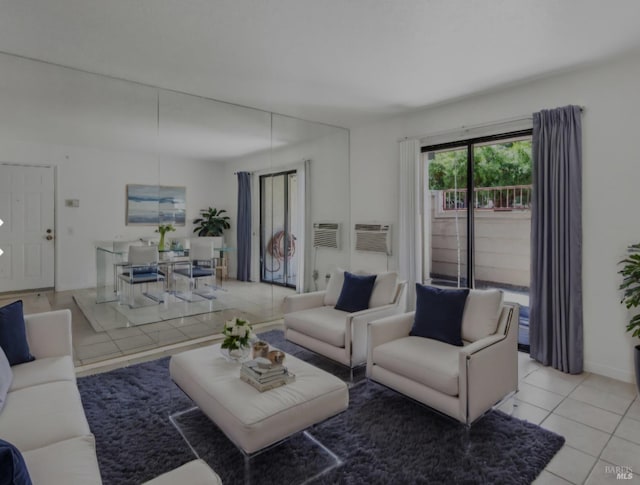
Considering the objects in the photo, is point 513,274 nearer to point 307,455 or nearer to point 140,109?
point 307,455

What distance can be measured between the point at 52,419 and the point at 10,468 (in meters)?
0.83

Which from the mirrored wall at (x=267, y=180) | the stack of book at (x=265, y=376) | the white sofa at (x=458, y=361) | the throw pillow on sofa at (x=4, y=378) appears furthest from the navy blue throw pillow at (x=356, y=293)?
the throw pillow on sofa at (x=4, y=378)

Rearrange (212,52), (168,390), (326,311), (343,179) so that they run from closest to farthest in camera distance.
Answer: (168,390), (212,52), (326,311), (343,179)

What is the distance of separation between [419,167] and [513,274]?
164 cm

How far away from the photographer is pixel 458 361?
7.54 feet

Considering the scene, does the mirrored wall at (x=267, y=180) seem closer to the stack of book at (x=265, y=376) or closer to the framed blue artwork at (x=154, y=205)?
the framed blue artwork at (x=154, y=205)

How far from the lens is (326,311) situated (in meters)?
3.59

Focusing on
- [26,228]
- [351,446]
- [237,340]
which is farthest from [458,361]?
[26,228]

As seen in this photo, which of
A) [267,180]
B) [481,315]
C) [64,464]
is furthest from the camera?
[267,180]

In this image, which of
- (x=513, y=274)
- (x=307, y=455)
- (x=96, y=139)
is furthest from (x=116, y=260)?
(x=513, y=274)

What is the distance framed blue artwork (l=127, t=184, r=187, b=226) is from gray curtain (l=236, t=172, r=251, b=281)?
79 cm

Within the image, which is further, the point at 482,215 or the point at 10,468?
the point at 482,215

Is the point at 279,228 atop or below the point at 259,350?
→ atop

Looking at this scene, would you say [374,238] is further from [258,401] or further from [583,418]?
[258,401]
